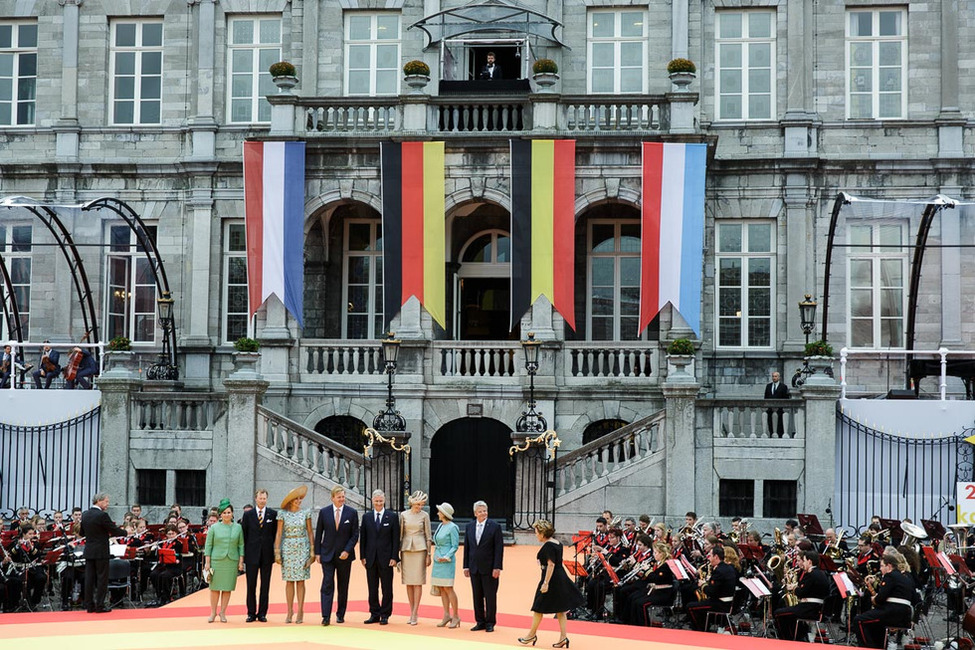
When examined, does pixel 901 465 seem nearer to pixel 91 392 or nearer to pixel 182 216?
pixel 91 392

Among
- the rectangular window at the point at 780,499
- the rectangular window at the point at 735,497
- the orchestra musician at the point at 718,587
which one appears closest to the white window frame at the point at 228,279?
the rectangular window at the point at 735,497

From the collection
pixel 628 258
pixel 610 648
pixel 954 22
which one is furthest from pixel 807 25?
pixel 610 648

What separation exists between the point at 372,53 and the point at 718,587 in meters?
19.4

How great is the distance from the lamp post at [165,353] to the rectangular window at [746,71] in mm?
13260

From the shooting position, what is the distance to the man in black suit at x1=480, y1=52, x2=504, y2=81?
3159 centimetres

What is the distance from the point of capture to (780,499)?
2491 centimetres

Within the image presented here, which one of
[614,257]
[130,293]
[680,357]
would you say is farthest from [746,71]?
[130,293]

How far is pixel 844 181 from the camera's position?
1244 inches

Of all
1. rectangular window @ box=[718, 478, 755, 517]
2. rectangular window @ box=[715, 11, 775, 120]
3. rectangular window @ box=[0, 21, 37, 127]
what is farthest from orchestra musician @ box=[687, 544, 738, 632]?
rectangular window @ box=[0, 21, 37, 127]

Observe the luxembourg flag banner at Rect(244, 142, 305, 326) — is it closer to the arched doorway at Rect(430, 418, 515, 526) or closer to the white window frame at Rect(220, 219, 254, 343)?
the white window frame at Rect(220, 219, 254, 343)

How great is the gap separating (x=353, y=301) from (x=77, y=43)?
935cm

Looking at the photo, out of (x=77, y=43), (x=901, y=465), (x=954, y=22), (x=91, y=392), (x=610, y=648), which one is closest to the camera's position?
(x=610, y=648)

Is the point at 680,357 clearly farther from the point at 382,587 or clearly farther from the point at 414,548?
the point at 382,587

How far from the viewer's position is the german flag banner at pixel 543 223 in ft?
91.3
